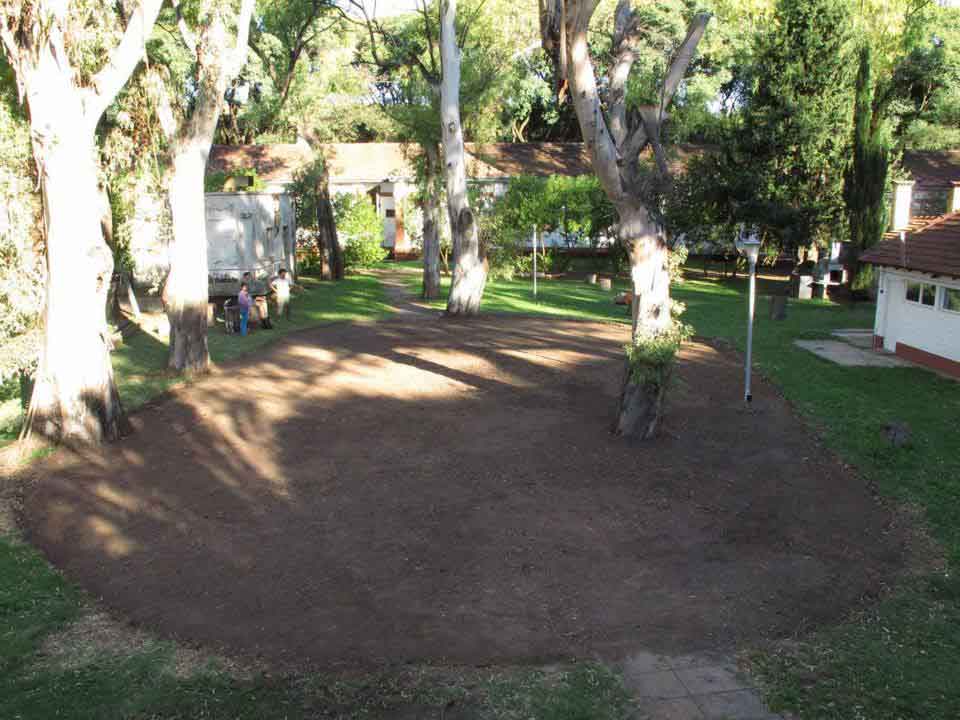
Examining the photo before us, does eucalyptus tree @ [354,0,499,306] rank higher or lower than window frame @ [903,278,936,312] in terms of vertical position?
higher

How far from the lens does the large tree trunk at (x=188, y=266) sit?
15.6 meters

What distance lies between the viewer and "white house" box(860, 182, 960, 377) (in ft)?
58.3

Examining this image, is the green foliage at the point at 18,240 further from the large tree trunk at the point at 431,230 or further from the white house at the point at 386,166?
the white house at the point at 386,166

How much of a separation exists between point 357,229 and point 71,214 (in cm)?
2529

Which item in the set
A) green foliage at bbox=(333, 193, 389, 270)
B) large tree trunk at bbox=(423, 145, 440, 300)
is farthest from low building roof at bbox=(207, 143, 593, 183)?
large tree trunk at bbox=(423, 145, 440, 300)

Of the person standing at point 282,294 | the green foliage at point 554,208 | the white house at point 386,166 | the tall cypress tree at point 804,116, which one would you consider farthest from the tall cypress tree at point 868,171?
the person standing at point 282,294

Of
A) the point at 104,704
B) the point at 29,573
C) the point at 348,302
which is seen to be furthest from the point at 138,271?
the point at 104,704

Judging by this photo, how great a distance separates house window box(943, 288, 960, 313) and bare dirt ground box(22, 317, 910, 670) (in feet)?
17.4

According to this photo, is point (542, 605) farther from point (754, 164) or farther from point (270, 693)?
point (754, 164)

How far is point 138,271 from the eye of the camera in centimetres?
2445

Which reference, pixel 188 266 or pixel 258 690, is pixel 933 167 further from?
pixel 258 690

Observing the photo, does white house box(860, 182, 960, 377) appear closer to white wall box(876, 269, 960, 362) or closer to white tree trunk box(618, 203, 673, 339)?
white wall box(876, 269, 960, 362)

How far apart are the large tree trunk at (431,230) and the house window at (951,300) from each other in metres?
15.5

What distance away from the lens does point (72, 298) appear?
11.9 meters
